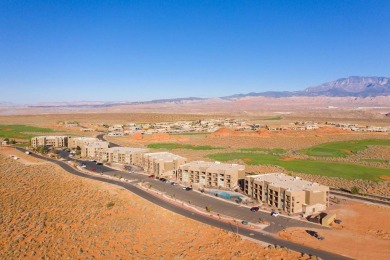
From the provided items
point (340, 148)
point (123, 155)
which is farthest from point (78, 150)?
point (340, 148)

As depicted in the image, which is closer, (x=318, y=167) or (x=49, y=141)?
(x=318, y=167)

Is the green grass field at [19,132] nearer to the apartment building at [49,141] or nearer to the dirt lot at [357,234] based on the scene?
the apartment building at [49,141]

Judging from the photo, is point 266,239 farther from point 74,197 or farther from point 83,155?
point 83,155

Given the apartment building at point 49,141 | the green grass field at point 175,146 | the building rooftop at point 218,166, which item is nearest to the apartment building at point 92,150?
the apartment building at point 49,141

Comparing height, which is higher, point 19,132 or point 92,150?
point 92,150

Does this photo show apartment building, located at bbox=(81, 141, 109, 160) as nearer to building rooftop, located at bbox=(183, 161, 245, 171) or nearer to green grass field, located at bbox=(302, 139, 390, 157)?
building rooftop, located at bbox=(183, 161, 245, 171)

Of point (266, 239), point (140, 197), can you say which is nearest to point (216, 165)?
point (140, 197)

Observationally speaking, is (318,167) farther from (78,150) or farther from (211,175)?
(78,150)
